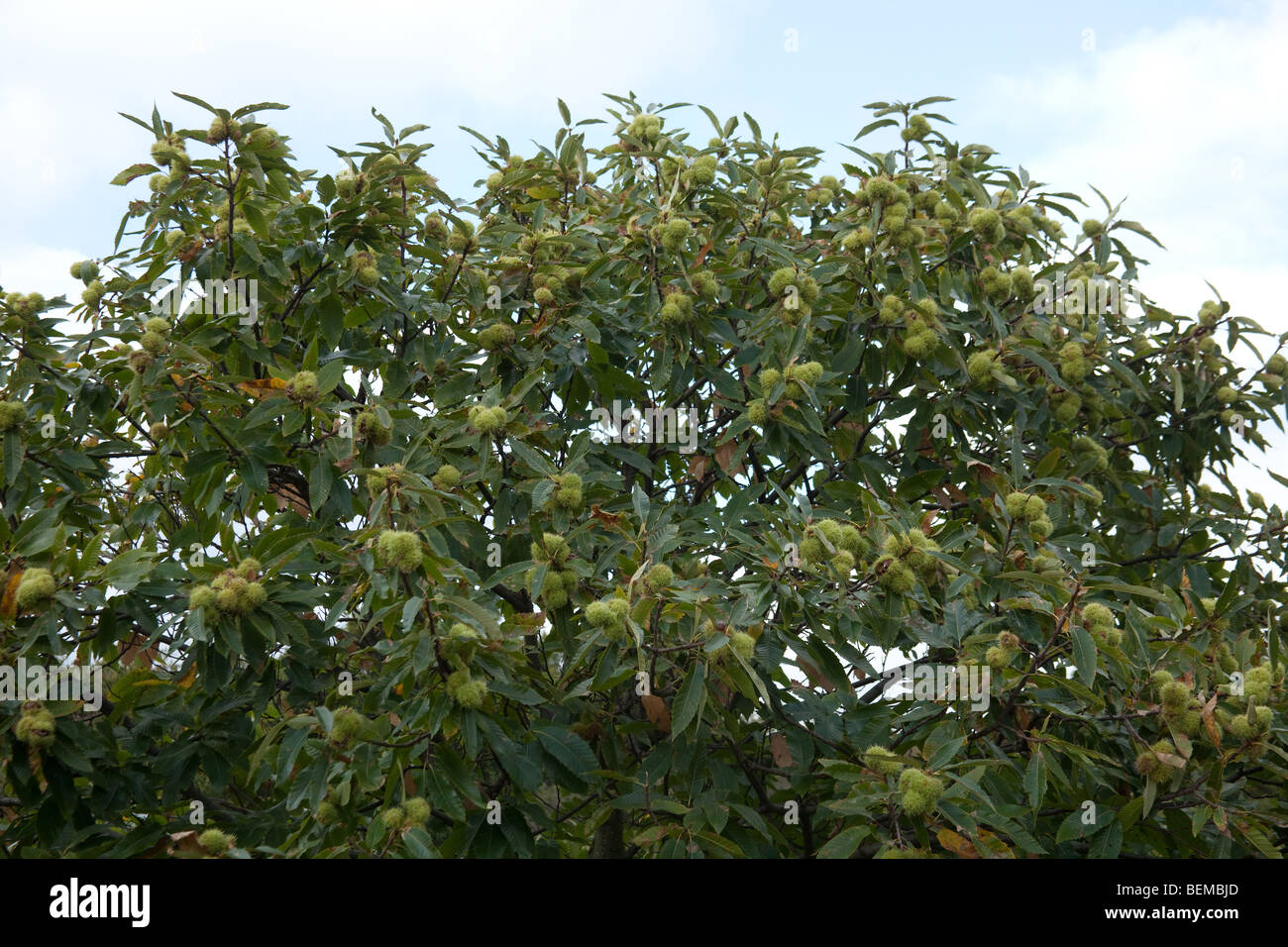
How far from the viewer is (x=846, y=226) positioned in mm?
4938

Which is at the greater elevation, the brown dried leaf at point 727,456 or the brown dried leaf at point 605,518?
the brown dried leaf at point 727,456

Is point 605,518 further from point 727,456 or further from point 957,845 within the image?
point 957,845

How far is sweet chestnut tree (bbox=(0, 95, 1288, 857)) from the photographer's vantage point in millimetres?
3463

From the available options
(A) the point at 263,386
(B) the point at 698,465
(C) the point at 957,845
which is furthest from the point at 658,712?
(A) the point at 263,386

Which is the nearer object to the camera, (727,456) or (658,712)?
(658,712)

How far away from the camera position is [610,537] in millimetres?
3924

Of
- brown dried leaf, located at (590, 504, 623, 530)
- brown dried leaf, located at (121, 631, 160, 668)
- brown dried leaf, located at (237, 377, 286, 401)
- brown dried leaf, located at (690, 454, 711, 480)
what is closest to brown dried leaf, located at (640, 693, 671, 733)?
brown dried leaf, located at (590, 504, 623, 530)

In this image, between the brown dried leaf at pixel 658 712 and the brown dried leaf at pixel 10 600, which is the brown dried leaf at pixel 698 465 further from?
the brown dried leaf at pixel 10 600

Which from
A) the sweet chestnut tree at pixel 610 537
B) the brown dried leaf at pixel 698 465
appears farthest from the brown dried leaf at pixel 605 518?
the brown dried leaf at pixel 698 465

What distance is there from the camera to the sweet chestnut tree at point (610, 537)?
346 cm

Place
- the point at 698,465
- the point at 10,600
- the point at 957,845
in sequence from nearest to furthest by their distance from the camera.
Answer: the point at 957,845, the point at 10,600, the point at 698,465
